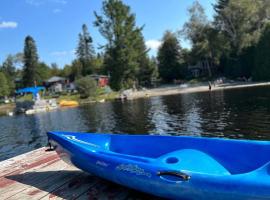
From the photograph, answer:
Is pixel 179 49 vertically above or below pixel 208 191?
above

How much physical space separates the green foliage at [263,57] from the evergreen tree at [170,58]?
2229cm

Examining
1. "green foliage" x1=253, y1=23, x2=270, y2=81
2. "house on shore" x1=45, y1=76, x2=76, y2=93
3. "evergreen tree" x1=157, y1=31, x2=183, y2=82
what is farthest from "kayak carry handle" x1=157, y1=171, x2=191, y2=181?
"house on shore" x1=45, y1=76, x2=76, y2=93

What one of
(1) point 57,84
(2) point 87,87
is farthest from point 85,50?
(2) point 87,87

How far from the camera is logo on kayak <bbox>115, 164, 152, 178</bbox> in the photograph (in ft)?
17.0

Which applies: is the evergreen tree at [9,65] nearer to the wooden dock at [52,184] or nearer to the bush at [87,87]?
the bush at [87,87]

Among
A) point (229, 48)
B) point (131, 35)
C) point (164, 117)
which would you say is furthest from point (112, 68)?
point (164, 117)

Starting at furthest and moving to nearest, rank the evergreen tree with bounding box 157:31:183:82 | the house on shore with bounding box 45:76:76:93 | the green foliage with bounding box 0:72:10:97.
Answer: the house on shore with bounding box 45:76:76:93
the green foliage with bounding box 0:72:10:97
the evergreen tree with bounding box 157:31:183:82

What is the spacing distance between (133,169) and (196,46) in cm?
6490

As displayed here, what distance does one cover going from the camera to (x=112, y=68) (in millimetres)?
68562

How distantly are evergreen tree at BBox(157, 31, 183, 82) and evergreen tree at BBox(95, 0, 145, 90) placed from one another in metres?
7.94

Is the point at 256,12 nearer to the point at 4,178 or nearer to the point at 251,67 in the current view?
the point at 251,67

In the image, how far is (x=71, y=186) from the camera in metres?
6.46

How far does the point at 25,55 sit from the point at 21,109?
1336 inches

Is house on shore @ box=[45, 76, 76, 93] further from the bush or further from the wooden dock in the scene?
the wooden dock
